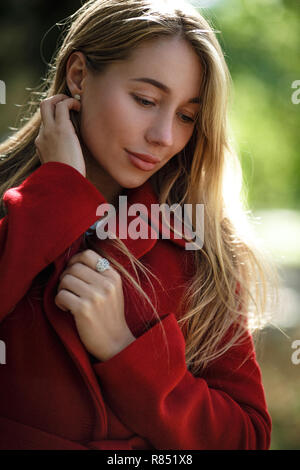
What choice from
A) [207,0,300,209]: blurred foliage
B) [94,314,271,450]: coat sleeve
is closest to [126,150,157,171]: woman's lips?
[94,314,271,450]: coat sleeve

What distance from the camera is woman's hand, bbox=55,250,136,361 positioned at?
3.75 ft

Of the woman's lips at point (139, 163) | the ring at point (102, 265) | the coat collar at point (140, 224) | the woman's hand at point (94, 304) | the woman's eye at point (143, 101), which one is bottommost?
the woman's hand at point (94, 304)

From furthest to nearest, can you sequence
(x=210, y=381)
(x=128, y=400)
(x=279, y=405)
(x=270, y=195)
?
(x=270, y=195), (x=279, y=405), (x=210, y=381), (x=128, y=400)

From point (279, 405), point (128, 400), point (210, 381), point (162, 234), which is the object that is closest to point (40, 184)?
point (162, 234)

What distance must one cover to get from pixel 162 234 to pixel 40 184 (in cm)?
36

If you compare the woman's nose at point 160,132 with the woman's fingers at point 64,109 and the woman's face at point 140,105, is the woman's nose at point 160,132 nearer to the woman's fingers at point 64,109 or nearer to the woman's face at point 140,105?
the woman's face at point 140,105

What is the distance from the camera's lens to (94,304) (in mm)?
1149

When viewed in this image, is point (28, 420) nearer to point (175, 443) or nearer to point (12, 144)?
point (175, 443)

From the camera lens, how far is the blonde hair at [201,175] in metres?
1.31

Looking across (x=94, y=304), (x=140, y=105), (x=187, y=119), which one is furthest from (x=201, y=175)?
(x=94, y=304)

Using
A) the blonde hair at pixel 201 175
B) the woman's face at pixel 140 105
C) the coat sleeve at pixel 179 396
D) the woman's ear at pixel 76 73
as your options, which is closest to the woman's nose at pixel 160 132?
the woman's face at pixel 140 105

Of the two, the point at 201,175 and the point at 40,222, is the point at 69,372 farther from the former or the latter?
the point at 201,175

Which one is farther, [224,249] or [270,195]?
[270,195]
